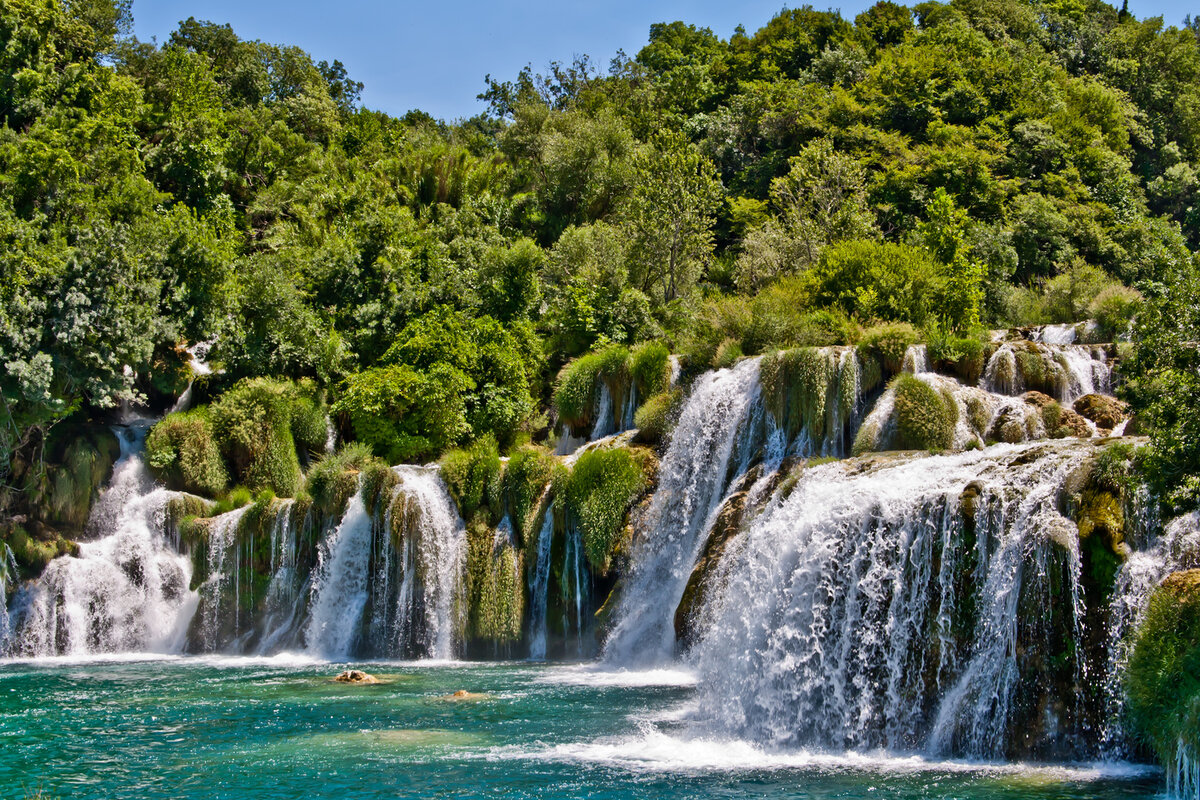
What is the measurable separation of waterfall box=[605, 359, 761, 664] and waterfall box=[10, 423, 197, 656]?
11700mm

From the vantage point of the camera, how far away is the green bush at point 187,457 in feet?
91.7

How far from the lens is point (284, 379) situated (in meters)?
30.9

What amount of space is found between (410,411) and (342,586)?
242 inches

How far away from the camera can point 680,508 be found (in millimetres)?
23781

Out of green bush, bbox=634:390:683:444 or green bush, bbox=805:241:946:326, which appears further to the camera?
green bush, bbox=805:241:946:326

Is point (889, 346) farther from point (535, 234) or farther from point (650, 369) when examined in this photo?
→ point (535, 234)

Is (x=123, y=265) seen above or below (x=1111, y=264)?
below

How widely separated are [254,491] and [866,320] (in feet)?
56.9

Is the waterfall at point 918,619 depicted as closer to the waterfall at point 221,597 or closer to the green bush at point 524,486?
the green bush at point 524,486

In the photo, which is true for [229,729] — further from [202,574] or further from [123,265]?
[123,265]

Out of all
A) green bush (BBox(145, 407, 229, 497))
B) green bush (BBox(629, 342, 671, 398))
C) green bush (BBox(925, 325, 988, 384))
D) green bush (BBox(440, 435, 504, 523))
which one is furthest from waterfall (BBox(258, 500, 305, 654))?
green bush (BBox(925, 325, 988, 384))

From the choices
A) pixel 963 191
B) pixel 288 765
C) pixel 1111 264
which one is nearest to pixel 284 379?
pixel 288 765

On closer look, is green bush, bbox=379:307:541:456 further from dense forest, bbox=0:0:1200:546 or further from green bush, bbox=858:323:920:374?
green bush, bbox=858:323:920:374

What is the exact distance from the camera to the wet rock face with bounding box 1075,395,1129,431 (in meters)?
21.3
